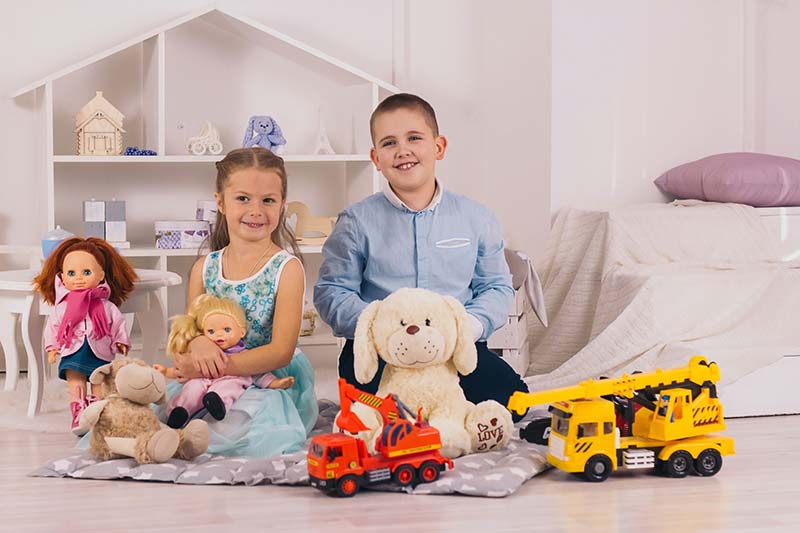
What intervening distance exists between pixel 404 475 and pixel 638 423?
54 centimetres

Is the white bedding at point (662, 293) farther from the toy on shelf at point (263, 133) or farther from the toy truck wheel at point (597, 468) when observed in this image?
the toy on shelf at point (263, 133)

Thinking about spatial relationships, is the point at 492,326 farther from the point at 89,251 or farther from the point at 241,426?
the point at 89,251

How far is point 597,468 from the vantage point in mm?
2221

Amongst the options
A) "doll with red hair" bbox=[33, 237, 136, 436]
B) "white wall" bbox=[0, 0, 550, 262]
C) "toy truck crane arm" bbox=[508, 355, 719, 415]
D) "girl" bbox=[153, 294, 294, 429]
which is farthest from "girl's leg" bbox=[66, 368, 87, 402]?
"white wall" bbox=[0, 0, 550, 262]

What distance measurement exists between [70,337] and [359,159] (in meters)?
1.44

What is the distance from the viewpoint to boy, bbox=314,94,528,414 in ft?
8.48

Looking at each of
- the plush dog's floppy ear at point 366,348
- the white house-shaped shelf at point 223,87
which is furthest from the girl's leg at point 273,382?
the white house-shaped shelf at point 223,87

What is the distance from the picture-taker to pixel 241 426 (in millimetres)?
2418

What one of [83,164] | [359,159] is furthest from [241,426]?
[83,164]

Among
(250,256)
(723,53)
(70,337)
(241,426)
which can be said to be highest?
(723,53)

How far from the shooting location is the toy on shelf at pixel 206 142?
383 cm

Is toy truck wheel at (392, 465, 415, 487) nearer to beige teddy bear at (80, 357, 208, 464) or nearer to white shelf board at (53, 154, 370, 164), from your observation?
beige teddy bear at (80, 357, 208, 464)

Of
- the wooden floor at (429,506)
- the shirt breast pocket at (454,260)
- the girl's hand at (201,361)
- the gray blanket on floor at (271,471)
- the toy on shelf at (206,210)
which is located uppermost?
the toy on shelf at (206,210)

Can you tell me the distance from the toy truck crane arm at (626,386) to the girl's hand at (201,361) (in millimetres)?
662
